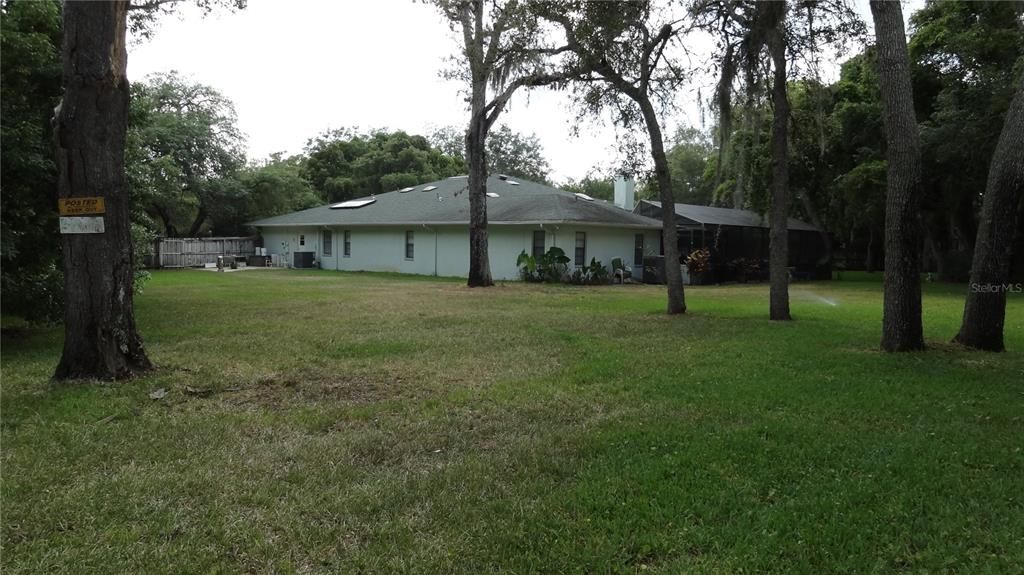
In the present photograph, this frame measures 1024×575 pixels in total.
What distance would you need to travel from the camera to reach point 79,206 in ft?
20.9

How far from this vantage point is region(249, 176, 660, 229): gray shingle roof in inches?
881

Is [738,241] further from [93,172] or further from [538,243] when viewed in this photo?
[93,172]

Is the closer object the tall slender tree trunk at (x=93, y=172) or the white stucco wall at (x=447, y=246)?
the tall slender tree trunk at (x=93, y=172)

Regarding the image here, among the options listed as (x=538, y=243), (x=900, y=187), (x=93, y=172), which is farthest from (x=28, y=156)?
(x=538, y=243)

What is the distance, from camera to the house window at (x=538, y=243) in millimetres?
22641

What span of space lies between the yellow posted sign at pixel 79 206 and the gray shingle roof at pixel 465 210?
15742 mm

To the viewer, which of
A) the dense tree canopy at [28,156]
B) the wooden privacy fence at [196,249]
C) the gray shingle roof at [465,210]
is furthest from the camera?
the wooden privacy fence at [196,249]

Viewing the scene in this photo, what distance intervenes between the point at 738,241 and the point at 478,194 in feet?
36.2

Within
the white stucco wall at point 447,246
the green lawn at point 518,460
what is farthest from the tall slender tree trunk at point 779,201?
the white stucco wall at point 447,246

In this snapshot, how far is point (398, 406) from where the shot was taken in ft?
18.6

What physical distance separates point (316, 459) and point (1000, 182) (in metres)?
8.35

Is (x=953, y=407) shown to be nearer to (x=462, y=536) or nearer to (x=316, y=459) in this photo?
(x=462, y=536)

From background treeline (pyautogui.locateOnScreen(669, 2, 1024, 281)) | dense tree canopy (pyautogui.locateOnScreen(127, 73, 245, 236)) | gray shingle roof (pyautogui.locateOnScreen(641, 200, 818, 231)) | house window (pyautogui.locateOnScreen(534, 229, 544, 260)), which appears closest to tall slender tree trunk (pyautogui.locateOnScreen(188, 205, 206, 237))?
dense tree canopy (pyautogui.locateOnScreen(127, 73, 245, 236))

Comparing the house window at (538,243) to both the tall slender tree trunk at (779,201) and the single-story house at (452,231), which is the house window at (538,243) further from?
the tall slender tree trunk at (779,201)
